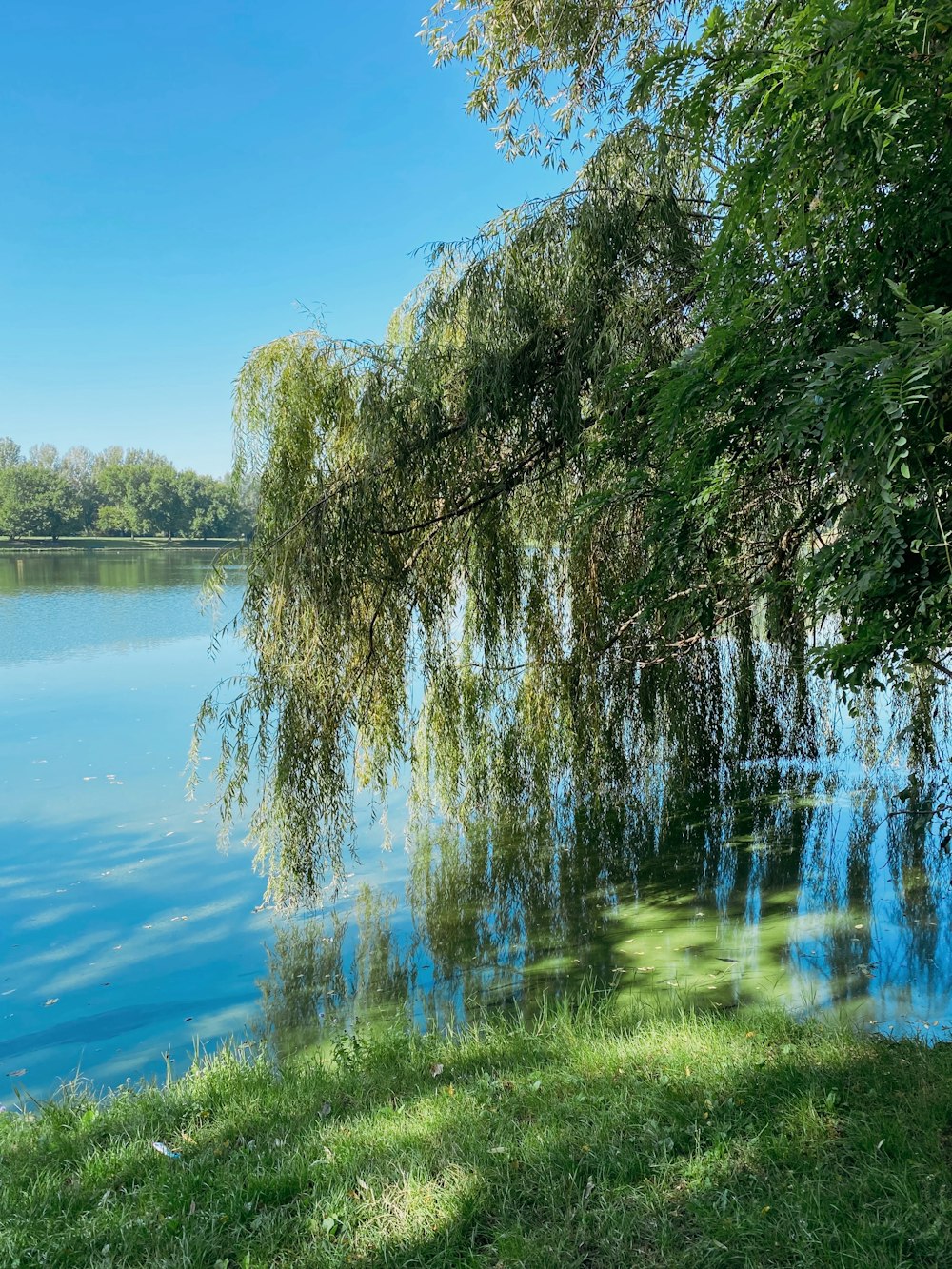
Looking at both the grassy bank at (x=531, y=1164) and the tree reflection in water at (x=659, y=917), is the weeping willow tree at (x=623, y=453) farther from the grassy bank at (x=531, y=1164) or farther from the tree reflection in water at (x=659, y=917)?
the grassy bank at (x=531, y=1164)

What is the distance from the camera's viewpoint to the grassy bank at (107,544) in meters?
40.1

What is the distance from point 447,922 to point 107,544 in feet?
133

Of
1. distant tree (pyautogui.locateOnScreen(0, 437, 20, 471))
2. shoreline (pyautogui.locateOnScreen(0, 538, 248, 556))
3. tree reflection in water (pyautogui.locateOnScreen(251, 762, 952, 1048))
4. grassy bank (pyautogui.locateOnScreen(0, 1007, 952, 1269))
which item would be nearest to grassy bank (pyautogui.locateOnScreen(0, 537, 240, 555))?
shoreline (pyautogui.locateOnScreen(0, 538, 248, 556))

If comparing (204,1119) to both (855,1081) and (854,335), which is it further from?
(854,335)

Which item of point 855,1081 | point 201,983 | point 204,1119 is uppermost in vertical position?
point 855,1081

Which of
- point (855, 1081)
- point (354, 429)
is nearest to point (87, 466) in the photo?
point (354, 429)

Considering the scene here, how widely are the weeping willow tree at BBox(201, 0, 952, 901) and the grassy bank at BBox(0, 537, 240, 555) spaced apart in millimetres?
35364

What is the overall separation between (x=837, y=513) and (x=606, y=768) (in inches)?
135

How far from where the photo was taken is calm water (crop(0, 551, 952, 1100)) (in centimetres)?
425

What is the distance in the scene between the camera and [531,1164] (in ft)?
7.48

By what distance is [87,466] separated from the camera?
54.3 m

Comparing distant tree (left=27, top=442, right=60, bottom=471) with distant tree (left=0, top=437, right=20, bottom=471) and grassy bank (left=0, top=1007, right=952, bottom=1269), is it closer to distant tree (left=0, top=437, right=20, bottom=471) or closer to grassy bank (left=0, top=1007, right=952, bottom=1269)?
distant tree (left=0, top=437, right=20, bottom=471)

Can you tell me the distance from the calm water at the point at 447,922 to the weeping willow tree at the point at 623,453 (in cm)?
44

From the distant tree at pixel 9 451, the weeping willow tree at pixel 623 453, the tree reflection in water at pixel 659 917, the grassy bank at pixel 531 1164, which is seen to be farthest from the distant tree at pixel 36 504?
the grassy bank at pixel 531 1164
